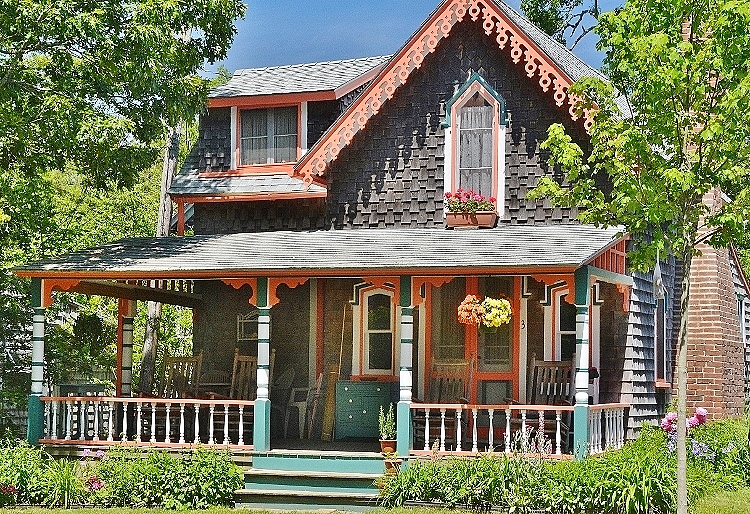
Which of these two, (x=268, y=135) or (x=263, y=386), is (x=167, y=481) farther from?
(x=268, y=135)

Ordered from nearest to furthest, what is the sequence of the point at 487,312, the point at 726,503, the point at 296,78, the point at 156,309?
the point at 726,503, the point at 487,312, the point at 296,78, the point at 156,309

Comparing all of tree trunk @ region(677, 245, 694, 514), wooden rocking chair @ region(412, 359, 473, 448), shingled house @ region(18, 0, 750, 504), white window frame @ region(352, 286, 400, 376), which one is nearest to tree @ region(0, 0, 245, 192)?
shingled house @ region(18, 0, 750, 504)

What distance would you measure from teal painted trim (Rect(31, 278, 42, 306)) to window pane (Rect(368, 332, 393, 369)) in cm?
518

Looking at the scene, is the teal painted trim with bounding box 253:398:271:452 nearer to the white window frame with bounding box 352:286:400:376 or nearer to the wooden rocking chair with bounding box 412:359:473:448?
the wooden rocking chair with bounding box 412:359:473:448

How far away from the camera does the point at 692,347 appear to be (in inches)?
760

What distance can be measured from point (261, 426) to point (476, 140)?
18.4ft

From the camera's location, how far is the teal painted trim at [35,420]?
1628 centimetres

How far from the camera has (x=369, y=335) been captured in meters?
18.1

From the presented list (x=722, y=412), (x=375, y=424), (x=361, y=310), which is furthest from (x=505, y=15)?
(x=722, y=412)

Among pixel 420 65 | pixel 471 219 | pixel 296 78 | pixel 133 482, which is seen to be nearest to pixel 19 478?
pixel 133 482

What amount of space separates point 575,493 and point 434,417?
12.2 ft

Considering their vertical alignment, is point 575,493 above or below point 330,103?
below

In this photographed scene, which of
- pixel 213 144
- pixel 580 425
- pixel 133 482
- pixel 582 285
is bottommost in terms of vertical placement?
pixel 133 482

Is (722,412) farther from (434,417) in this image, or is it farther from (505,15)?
(505,15)
